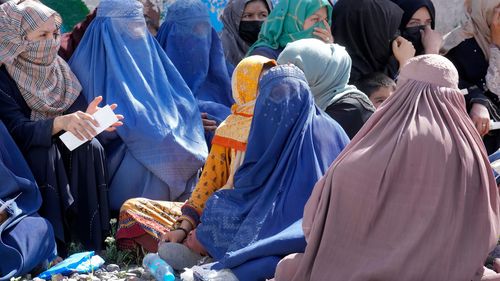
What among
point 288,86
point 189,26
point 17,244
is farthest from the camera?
point 189,26

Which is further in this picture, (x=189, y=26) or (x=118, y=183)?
(x=189, y=26)

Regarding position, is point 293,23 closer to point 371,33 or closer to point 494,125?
point 371,33

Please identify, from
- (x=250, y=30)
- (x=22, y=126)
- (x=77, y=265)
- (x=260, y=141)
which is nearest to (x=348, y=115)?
(x=260, y=141)

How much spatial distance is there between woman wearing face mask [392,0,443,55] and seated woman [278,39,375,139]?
4.11 feet

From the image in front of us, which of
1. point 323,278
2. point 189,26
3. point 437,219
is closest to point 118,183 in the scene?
point 189,26

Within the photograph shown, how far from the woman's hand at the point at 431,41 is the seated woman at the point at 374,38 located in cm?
16

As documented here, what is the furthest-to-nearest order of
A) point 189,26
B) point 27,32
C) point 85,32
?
point 189,26 → point 85,32 → point 27,32

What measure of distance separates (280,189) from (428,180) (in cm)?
91

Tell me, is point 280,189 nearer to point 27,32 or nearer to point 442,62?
point 442,62

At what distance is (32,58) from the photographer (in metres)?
4.61

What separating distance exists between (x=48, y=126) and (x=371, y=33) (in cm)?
210

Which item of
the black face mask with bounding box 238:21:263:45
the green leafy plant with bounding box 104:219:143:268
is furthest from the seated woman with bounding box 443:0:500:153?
the green leafy plant with bounding box 104:219:143:268

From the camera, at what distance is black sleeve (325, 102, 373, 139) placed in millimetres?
4461

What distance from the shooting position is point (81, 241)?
180 inches
